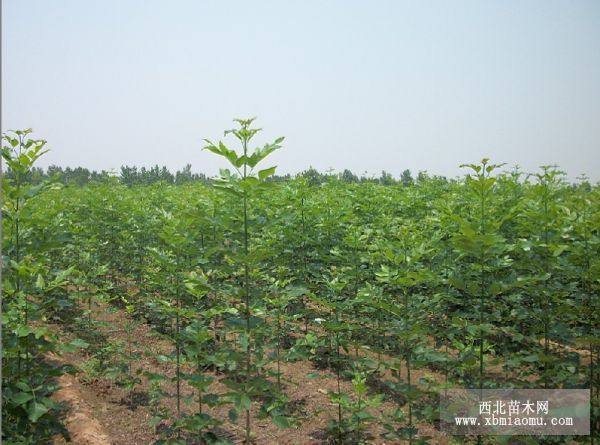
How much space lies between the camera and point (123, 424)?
5.25 m

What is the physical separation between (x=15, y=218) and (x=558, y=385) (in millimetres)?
5449

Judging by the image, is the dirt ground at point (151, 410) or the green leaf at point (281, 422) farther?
the dirt ground at point (151, 410)

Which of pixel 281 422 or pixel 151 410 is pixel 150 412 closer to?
pixel 151 410

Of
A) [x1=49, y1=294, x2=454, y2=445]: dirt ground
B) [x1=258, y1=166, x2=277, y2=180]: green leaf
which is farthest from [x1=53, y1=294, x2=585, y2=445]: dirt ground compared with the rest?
[x1=258, y1=166, x2=277, y2=180]: green leaf

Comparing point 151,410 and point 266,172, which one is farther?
point 151,410

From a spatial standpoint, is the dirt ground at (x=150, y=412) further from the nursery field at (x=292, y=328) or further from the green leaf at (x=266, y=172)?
the green leaf at (x=266, y=172)

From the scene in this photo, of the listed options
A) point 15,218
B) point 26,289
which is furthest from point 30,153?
point 26,289

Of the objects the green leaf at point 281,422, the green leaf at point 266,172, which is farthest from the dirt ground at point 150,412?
the green leaf at point 266,172

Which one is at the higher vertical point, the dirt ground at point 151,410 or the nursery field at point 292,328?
the nursery field at point 292,328

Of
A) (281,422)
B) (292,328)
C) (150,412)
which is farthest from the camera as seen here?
(292,328)

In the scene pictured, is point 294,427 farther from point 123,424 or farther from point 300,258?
point 300,258

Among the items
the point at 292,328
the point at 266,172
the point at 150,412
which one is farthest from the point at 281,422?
the point at 292,328

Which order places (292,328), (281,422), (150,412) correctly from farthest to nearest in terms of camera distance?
(292,328) < (150,412) < (281,422)

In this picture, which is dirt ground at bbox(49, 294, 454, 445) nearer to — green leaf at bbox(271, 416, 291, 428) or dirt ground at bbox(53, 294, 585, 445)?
dirt ground at bbox(53, 294, 585, 445)
